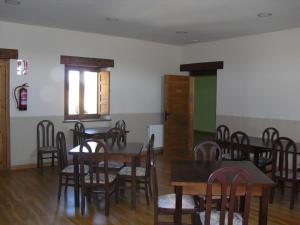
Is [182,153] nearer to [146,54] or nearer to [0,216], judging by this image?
[146,54]

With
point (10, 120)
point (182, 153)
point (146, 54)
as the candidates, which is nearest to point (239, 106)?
point (182, 153)

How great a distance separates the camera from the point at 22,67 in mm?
5797

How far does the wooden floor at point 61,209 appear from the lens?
355cm

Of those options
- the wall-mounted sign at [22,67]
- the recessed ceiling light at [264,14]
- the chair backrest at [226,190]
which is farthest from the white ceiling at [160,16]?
the chair backrest at [226,190]

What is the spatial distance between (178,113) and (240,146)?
308 centimetres

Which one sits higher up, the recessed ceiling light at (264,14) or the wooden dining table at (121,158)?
the recessed ceiling light at (264,14)

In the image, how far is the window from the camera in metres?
6.56

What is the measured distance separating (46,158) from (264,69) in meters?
4.52

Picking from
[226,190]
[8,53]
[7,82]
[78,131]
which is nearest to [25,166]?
[78,131]

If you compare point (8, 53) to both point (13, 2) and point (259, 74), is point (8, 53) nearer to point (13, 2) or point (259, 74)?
point (13, 2)

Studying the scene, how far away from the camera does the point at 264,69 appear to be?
634 cm

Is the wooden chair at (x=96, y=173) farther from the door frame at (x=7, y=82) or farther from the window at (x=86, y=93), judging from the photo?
the window at (x=86, y=93)

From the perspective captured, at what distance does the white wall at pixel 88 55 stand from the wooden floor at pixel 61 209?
5.73 feet

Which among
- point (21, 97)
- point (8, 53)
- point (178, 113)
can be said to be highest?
point (8, 53)
